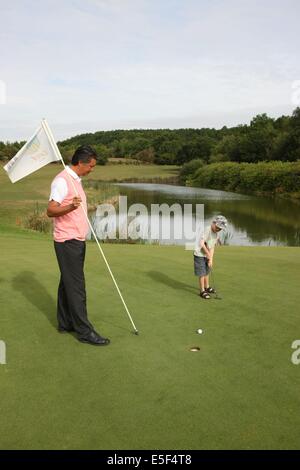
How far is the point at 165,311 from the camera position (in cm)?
691

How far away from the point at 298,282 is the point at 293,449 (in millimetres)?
5579

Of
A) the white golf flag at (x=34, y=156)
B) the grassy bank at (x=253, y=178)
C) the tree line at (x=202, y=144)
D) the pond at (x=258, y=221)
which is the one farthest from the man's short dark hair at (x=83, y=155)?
the grassy bank at (x=253, y=178)

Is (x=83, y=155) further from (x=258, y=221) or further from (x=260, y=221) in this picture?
(x=260, y=221)

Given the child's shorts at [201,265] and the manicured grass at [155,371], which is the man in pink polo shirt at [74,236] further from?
the child's shorts at [201,265]

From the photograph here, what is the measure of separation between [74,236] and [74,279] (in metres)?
0.54

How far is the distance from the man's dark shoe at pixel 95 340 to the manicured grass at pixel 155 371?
0.11 m

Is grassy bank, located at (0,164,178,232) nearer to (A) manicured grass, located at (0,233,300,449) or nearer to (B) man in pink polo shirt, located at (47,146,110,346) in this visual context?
(A) manicured grass, located at (0,233,300,449)

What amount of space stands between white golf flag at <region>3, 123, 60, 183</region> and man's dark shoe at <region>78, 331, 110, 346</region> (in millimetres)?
2264

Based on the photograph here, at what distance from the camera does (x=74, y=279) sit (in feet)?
18.6

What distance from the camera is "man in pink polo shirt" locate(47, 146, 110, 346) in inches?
215

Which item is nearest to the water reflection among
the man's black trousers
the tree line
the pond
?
the pond

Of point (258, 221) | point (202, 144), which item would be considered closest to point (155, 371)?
point (258, 221)

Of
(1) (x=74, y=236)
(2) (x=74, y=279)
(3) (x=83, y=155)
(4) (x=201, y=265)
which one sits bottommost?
(4) (x=201, y=265)
